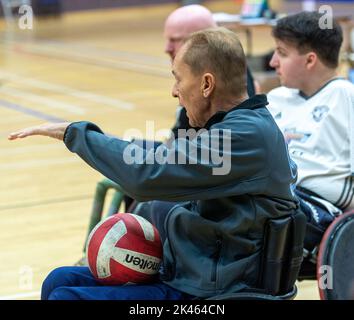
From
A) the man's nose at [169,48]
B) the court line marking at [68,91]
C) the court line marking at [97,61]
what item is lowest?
the court line marking at [97,61]

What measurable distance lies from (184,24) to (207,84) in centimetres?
167

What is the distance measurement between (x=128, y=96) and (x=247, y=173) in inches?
286

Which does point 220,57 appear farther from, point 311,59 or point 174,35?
point 174,35

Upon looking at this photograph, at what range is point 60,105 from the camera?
8.91 m

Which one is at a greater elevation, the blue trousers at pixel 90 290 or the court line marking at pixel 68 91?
the blue trousers at pixel 90 290

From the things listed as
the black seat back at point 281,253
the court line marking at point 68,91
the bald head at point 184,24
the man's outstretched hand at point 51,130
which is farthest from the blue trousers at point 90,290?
the court line marking at point 68,91

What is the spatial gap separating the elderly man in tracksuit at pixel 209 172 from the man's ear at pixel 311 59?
95 cm

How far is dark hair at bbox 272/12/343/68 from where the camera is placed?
3.32 m

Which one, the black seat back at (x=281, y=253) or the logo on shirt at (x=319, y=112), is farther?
the logo on shirt at (x=319, y=112)

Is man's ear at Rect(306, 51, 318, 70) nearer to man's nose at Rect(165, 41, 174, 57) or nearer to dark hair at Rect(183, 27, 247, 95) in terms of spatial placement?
man's nose at Rect(165, 41, 174, 57)

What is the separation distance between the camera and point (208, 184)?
2.30 meters

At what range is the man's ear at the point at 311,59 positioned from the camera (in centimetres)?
335

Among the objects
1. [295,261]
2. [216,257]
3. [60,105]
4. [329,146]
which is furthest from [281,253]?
[60,105]

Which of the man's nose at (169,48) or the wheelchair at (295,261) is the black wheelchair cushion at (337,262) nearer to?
the wheelchair at (295,261)
